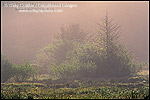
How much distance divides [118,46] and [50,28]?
181ft

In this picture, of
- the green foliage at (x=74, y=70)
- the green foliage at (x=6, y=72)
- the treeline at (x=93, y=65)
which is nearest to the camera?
the green foliage at (x=6, y=72)

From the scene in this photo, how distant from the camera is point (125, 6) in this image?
9031cm

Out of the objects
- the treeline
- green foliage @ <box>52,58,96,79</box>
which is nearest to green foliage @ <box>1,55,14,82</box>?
the treeline

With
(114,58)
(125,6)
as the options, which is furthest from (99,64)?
(125,6)

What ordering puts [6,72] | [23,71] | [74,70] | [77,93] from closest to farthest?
[77,93] < [23,71] < [6,72] < [74,70]

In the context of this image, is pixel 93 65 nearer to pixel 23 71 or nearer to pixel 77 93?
pixel 23 71

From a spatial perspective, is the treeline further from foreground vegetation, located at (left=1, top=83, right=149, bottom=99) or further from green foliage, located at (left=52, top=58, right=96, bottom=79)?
foreground vegetation, located at (left=1, top=83, right=149, bottom=99)

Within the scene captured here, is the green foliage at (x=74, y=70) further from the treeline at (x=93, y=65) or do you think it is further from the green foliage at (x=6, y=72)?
the green foliage at (x=6, y=72)

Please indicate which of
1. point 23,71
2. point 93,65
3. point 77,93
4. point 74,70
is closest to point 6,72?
point 23,71

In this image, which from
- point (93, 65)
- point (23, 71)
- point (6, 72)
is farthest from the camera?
point (93, 65)

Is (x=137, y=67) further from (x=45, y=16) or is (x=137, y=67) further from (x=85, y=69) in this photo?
(x=45, y=16)

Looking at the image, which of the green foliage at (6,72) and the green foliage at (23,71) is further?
the green foliage at (6,72)

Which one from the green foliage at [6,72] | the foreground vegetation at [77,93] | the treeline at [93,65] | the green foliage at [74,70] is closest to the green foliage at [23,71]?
the treeline at [93,65]

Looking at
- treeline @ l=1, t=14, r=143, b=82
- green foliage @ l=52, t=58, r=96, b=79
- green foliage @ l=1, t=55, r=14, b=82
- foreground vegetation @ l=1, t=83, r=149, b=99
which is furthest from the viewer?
green foliage @ l=52, t=58, r=96, b=79
